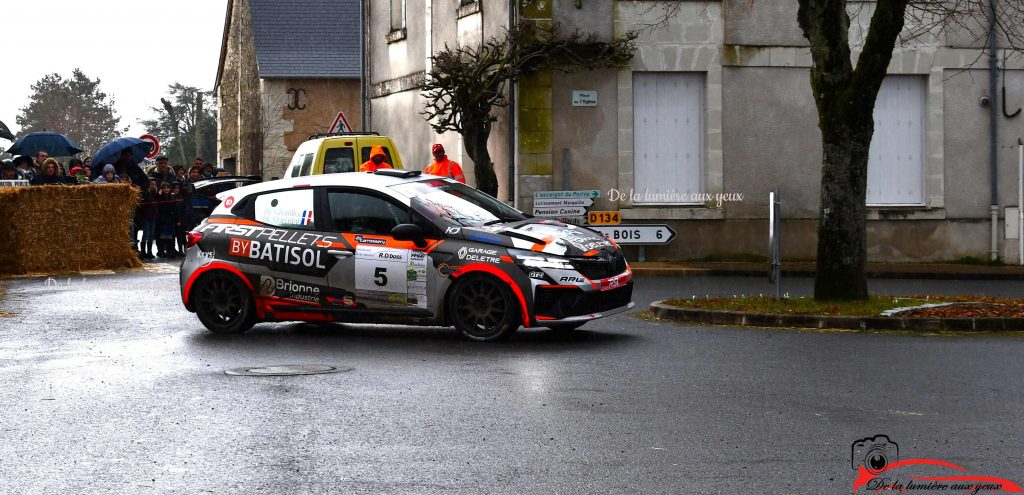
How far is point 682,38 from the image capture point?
2359cm

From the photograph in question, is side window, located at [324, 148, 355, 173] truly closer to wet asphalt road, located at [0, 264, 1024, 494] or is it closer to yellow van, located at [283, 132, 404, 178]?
yellow van, located at [283, 132, 404, 178]

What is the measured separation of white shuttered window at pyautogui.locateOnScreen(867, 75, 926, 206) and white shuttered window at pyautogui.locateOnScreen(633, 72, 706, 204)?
3112mm

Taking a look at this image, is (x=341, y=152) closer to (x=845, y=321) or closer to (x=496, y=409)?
(x=845, y=321)

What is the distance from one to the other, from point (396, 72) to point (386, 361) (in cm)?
1904

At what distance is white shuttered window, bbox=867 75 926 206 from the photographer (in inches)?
950

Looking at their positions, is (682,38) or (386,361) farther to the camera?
(682,38)

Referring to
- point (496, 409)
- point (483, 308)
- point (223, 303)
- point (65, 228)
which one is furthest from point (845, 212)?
point (65, 228)

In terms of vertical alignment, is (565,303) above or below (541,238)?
below

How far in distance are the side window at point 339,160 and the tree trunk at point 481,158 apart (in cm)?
198

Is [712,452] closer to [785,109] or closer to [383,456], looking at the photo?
[383,456]

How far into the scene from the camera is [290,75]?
2138 inches

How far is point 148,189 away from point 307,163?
486 centimetres

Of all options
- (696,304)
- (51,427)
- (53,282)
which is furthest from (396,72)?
(51,427)

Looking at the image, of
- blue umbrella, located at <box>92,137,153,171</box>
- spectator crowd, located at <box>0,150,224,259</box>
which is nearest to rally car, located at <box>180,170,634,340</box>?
spectator crowd, located at <box>0,150,224,259</box>
